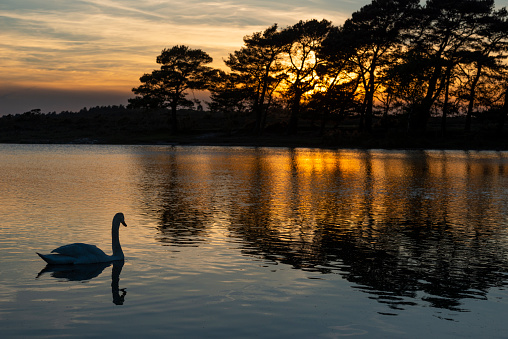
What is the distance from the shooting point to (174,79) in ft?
282

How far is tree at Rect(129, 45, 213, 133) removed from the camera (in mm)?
85625

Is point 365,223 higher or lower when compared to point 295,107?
lower

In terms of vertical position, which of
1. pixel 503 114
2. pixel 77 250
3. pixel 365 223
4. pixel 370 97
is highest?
pixel 370 97

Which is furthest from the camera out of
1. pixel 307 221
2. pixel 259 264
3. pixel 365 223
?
pixel 307 221

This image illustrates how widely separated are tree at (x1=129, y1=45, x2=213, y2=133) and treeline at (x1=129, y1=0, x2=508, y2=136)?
0.47 ft

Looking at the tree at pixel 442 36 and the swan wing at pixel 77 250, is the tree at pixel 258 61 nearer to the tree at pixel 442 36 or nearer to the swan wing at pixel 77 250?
the tree at pixel 442 36

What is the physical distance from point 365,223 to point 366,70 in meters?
56.3

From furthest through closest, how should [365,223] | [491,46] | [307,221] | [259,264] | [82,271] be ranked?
[491,46], [307,221], [365,223], [259,264], [82,271]

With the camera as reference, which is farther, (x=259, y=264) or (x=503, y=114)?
(x=503, y=114)

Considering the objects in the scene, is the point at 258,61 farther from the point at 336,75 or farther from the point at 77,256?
the point at 77,256

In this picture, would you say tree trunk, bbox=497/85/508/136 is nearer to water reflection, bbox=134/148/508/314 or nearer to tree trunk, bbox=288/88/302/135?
tree trunk, bbox=288/88/302/135

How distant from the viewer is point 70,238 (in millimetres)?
14438

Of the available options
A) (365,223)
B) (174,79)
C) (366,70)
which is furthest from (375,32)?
(365,223)

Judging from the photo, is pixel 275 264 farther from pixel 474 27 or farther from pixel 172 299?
pixel 474 27
